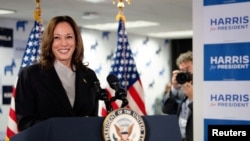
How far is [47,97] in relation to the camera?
6.47ft

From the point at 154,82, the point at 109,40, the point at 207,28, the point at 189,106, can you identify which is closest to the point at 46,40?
the point at 207,28

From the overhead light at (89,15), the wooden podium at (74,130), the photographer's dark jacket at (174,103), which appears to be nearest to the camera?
the wooden podium at (74,130)

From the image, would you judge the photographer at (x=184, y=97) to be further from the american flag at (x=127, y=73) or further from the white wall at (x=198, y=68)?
the white wall at (x=198, y=68)

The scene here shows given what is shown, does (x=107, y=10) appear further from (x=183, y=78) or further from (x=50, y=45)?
(x=50, y=45)

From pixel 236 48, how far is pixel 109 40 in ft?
22.8

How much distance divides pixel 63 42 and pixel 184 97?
211 cm

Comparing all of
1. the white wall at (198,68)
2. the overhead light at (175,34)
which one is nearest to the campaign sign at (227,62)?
the white wall at (198,68)

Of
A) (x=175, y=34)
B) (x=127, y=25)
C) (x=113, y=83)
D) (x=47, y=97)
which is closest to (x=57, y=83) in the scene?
(x=47, y=97)

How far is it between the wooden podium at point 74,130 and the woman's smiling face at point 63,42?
0.67 metres

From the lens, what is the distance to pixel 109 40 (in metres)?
9.70

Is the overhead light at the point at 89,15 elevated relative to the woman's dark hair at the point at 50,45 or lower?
elevated

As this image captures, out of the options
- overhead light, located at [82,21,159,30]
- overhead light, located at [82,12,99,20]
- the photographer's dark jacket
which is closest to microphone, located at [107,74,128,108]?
the photographer's dark jacket

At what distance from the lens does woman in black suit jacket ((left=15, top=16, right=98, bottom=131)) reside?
195 centimetres

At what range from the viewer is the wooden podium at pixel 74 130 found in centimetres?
138
